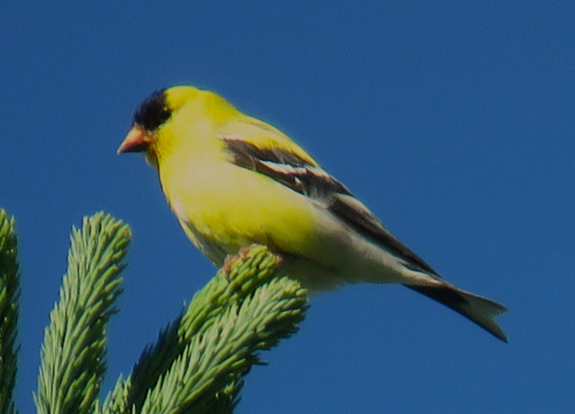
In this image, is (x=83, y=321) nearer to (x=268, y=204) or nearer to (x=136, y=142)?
(x=268, y=204)

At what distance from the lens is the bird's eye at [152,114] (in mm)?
4238

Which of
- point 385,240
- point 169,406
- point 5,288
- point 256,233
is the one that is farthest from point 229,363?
point 385,240

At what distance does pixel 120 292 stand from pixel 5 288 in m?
0.21

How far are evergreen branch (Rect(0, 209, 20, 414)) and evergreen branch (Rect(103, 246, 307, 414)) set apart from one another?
17 centimetres

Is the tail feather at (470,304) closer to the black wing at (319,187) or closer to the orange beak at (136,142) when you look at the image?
the black wing at (319,187)

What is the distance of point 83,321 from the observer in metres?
1.44

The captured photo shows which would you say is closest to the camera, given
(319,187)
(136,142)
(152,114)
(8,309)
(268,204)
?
(8,309)

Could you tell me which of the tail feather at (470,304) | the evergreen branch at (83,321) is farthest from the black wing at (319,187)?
the evergreen branch at (83,321)

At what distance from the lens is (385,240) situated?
3.86m

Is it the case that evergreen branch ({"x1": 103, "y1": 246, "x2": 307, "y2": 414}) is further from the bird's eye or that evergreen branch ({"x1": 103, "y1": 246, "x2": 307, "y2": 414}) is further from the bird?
the bird's eye

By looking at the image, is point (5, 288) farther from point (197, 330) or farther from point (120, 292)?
point (197, 330)

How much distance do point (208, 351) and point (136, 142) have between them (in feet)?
9.43

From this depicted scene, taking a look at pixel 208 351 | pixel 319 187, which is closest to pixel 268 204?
pixel 319 187

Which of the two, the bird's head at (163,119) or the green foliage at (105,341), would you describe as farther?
the bird's head at (163,119)
